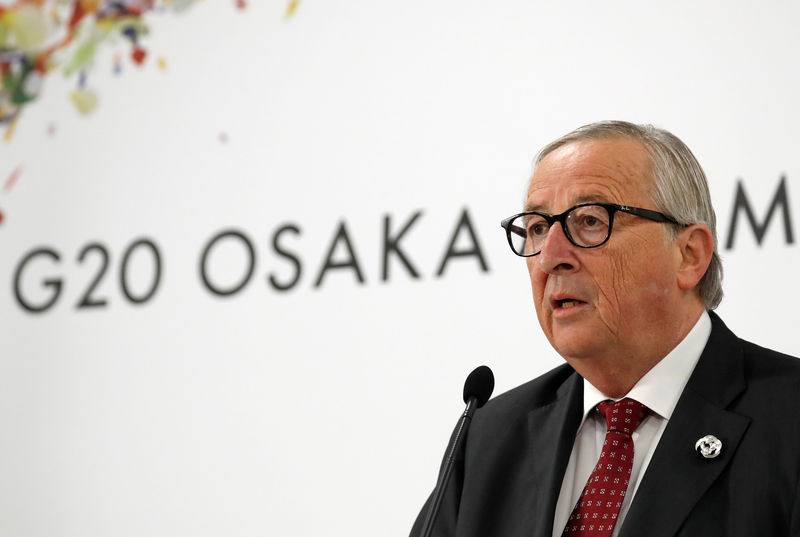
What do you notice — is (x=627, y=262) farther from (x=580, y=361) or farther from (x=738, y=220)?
(x=738, y=220)

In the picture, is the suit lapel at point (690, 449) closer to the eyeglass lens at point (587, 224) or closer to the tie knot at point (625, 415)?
the tie knot at point (625, 415)

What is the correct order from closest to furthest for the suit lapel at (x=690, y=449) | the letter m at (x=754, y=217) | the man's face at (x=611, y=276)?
the suit lapel at (x=690, y=449)
the man's face at (x=611, y=276)
the letter m at (x=754, y=217)

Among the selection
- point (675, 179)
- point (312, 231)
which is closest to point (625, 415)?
point (675, 179)

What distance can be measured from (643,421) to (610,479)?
0.15 m

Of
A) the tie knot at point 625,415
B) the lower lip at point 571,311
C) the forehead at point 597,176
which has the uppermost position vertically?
the forehead at point 597,176

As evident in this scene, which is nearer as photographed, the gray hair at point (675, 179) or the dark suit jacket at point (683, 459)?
the dark suit jacket at point (683, 459)

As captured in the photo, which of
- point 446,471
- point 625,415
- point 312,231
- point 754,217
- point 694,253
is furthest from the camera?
point 312,231

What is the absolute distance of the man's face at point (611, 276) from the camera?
6.81 ft

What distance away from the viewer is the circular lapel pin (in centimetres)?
191

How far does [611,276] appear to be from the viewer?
2.08 m

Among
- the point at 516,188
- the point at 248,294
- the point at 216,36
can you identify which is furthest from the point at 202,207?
the point at 516,188

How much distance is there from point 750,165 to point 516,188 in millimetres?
628

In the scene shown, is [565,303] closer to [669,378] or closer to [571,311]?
[571,311]

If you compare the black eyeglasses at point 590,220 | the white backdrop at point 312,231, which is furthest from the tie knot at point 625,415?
the white backdrop at point 312,231
